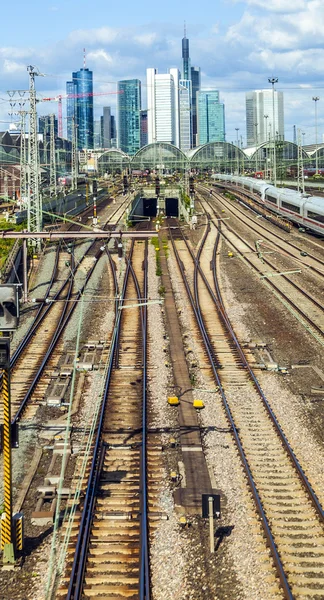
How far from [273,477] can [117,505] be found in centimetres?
233

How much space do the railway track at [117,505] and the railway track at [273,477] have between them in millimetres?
1434

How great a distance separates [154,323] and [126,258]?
13.1 m

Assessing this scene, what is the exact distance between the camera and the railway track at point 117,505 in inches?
311

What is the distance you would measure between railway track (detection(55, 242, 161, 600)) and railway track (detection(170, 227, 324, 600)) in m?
1.43

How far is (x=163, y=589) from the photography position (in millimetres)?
7773

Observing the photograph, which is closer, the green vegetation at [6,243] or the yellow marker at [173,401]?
the yellow marker at [173,401]

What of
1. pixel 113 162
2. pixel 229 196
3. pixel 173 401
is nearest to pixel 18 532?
pixel 173 401

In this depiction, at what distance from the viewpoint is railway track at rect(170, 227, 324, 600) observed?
26.6 feet

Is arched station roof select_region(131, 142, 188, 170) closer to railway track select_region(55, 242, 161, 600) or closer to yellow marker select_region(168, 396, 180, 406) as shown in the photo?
railway track select_region(55, 242, 161, 600)

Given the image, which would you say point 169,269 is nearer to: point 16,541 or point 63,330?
point 63,330

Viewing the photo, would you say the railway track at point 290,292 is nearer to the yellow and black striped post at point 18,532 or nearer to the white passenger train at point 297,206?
the white passenger train at point 297,206

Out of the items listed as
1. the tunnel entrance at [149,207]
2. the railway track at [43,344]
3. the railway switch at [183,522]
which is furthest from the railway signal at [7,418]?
the tunnel entrance at [149,207]

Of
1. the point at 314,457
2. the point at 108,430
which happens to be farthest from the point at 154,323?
the point at 314,457

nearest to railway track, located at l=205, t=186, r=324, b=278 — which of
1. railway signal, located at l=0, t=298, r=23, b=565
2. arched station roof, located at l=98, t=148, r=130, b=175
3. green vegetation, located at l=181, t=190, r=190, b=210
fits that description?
green vegetation, located at l=181, t=190, r=190, b=210
